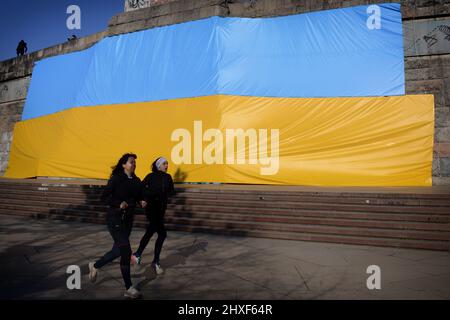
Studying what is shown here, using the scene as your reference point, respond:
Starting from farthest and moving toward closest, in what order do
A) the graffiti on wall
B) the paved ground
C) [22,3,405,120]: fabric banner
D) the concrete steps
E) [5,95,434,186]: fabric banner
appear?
[22,3,405,120]: fabric banner → the graffiti on wall → [5,95,434,186]: fabric banner → the concrete steps → the paved ground

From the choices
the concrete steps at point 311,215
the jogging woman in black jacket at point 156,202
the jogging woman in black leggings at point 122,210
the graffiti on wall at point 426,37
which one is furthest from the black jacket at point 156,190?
the graffiti on wall at point 426,37

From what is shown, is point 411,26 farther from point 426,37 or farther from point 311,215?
point 311,215

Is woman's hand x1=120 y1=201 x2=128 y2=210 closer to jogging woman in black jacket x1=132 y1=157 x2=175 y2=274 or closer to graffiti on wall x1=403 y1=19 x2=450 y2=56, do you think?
jogging woman in black jacket x1=132 y1=157 x2=175 y2=274

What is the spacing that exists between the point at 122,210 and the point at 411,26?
440 inches

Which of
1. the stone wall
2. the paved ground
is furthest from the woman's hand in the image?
the stone wall

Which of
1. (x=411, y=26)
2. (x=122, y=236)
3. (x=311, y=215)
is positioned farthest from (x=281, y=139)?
(x=122, y=236)

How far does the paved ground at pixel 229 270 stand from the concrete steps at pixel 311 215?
349 mm

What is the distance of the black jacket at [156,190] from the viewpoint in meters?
4.69

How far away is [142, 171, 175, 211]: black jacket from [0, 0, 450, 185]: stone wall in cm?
885

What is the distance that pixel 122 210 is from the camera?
3.81 meters

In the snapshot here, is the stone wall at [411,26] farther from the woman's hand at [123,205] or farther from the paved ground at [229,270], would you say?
the woman's hand at [123,205]

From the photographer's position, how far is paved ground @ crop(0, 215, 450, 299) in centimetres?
381

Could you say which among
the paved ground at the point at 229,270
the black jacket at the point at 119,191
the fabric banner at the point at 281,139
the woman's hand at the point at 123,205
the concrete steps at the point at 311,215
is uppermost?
the fabric banner at the point at 281,139
